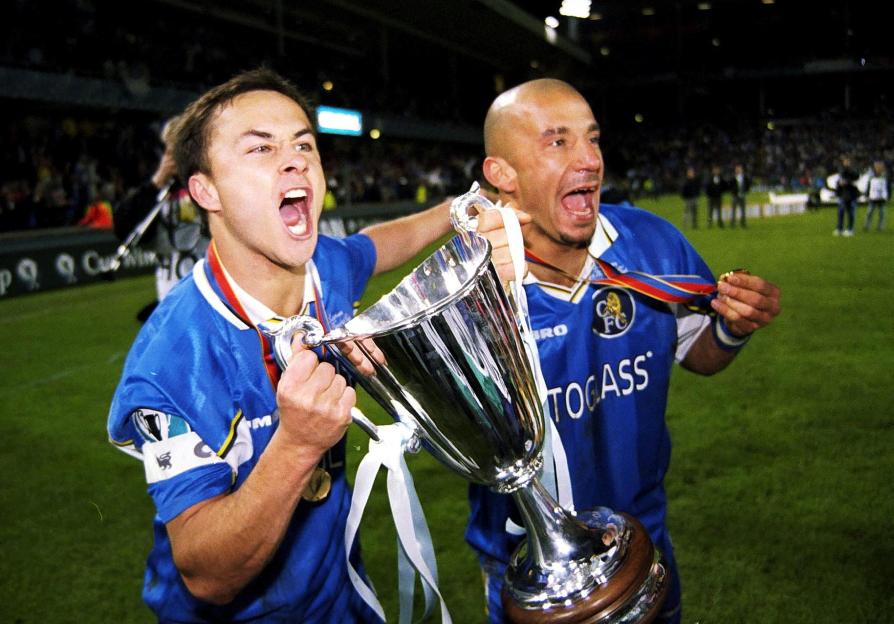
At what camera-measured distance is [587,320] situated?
2.33 m

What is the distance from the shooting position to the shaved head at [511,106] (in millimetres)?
2256

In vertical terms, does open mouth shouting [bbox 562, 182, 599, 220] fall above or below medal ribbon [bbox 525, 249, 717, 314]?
above

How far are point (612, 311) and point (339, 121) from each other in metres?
28.3

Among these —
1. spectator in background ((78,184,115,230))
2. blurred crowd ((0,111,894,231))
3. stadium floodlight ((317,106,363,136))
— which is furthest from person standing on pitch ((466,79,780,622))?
stadium floodlight ((317,106,363,136))

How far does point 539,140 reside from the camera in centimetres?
226

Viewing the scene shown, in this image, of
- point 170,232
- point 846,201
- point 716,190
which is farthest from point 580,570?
point 716,190

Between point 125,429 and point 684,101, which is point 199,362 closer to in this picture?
point 125,429

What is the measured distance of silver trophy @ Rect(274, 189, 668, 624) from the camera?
4.42ft

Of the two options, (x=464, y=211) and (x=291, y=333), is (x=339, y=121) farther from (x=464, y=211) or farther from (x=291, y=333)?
(x=291, y=333)

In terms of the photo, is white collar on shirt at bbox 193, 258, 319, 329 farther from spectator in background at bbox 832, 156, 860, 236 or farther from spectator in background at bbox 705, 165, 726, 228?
spectator in background at bbox 705, 165, 726, 228

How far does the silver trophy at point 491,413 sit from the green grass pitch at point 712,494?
1.40 meters

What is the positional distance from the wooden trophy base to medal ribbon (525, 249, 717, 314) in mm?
1003

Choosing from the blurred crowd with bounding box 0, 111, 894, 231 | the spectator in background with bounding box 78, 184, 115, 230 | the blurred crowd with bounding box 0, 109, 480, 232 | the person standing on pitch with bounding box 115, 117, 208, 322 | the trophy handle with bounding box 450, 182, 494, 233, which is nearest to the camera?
the trophy handle with bounding box 450, 182, 494, 233

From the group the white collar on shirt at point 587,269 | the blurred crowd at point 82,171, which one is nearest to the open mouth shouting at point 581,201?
the white collar on shirt at point 587,269
